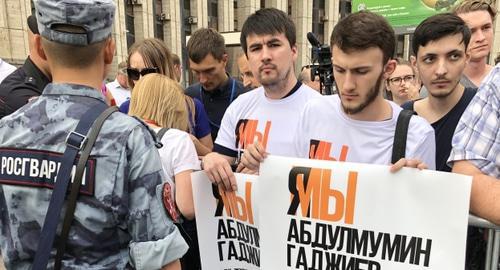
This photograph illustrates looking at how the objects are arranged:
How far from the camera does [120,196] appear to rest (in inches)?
43.9

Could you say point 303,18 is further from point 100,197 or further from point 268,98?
point 100,197

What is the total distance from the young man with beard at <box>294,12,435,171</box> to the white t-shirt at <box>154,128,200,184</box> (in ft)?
2.28

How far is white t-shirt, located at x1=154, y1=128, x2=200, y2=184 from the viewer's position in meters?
1.95

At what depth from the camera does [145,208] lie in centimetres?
115

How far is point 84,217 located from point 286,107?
1.29 meters

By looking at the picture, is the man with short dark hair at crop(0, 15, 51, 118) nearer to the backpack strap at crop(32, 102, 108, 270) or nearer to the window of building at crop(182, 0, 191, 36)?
the backpack strap at crop(32, 102, 108, 270)

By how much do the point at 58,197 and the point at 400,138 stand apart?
1261 mm

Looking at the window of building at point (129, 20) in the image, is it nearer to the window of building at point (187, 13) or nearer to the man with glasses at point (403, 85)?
the window of building at point (187, 13)

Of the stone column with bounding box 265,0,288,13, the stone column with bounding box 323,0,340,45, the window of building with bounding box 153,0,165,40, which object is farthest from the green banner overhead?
the stone column with bounding box 323,0,340,45

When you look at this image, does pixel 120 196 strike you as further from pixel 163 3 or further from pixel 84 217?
pixel 163 3

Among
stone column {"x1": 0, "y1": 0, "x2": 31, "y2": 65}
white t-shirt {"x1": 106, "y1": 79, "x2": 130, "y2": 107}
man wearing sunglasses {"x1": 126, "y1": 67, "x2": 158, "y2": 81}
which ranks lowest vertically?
white t-shirt {"x1": 106, "y1": 79, "x2": 130, "y2": 107}

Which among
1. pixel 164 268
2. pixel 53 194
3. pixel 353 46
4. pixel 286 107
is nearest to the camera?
pixel 53 194

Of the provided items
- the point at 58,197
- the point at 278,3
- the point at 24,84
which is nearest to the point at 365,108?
the point at 58,197

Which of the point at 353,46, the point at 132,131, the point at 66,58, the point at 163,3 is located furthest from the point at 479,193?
the point at 163,3
